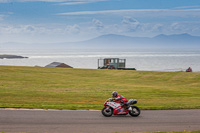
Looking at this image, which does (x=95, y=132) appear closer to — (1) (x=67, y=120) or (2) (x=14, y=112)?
(1) (x=67, y=120)

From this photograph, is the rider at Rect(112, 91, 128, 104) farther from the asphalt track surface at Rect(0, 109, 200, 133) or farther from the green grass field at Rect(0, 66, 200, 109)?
the green grass field at Rect(0, 66, 200, 109)

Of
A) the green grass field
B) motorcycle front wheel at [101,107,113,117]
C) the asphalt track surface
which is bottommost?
the asphalt track surface

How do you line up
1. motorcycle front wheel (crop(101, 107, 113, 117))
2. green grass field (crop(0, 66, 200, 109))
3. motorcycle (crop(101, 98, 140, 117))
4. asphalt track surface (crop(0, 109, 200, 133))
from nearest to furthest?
asphalt track surface (crop(0, 109, 200, 133)) < motorcycle front wheel (crop(101, 107, 113, 117)) < motorcycle (crop(101, 98, 140, 117)) < green grass field (crop(0, 66, 200, 109))

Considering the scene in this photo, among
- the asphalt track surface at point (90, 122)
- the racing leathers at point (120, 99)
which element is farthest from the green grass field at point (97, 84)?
the racing leathers at point (120, 99)

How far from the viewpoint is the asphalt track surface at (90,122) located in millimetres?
12547

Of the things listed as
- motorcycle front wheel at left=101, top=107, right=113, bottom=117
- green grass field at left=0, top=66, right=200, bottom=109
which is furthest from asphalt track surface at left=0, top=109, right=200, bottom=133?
green grass field at left=0, top=66, right=200, bottom=109

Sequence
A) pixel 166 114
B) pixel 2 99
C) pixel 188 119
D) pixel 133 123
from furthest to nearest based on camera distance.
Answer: pixel 2 99
pixel 166 114
pixel 188 119
pixel 133 123

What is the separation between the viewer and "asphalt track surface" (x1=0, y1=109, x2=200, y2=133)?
12547 millimetres

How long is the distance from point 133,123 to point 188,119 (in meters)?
2.94

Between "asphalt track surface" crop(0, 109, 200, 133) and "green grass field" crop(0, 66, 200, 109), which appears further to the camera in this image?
"green grass field" crop(0, 66, 200, 109)

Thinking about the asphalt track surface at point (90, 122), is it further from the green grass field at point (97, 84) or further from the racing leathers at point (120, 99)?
the green grass field at point (97, 84)

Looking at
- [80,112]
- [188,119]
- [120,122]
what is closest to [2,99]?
[80,112]

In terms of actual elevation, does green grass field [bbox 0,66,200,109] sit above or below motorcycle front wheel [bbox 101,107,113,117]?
above

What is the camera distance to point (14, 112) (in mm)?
15625
